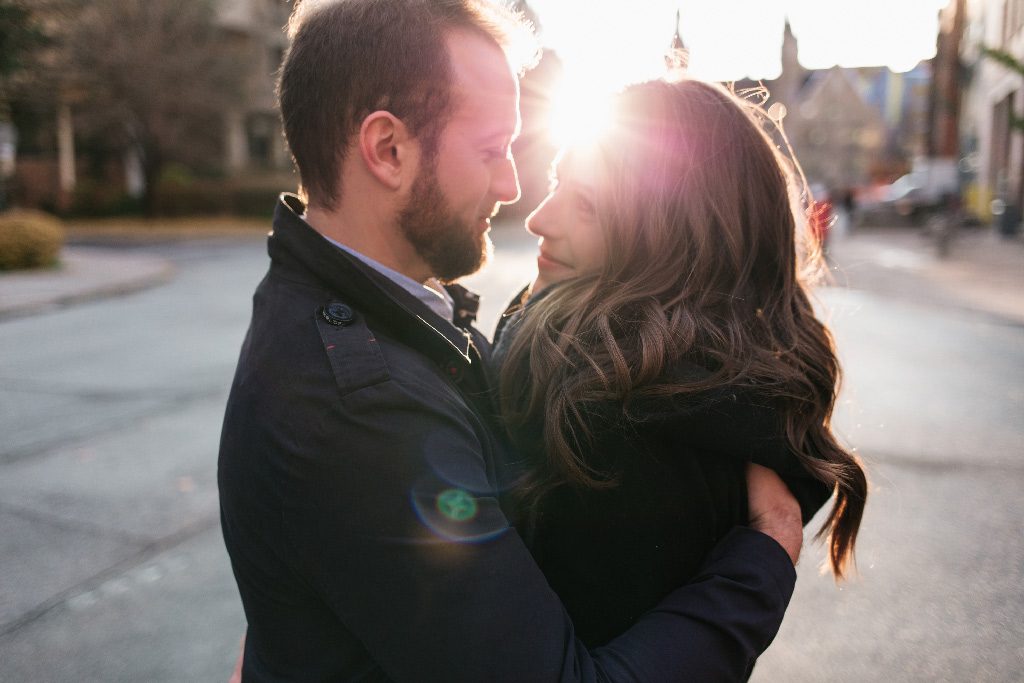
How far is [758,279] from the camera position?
5.67 feet

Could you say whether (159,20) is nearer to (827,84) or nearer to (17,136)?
(17,136)

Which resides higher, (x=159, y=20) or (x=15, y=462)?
(x=159, y=20)

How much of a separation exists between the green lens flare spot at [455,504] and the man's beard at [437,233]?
55 centimetres

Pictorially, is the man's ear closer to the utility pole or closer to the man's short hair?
the man's short hair

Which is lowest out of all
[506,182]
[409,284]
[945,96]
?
[945,96]

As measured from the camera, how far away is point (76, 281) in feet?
48.4

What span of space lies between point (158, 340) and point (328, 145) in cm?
876

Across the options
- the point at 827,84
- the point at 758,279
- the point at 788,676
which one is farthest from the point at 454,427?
the point at 827,84

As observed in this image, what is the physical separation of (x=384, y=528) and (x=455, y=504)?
0.10 m

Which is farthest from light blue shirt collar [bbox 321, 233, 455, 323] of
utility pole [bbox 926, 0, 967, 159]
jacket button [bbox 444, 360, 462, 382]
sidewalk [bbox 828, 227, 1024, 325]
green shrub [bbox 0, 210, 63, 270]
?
utility pole [bbox 926, 0, 967, 159]

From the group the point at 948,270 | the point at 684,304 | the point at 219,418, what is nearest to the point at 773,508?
the point at 684,304

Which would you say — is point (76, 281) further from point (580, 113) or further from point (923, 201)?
point (923, 201)

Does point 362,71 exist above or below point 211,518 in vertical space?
above

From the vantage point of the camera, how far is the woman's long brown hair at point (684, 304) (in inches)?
57.4
